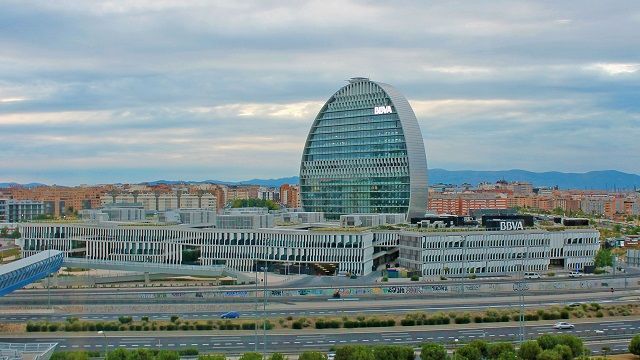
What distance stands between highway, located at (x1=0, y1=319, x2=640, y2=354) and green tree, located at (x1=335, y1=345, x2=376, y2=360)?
6.09m

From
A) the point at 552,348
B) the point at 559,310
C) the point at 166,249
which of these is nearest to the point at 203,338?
the point at 552,348

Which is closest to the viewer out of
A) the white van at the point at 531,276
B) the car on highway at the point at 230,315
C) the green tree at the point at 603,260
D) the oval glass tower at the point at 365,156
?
the car on highway at the point at 230,315

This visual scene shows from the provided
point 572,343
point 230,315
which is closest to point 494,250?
point 230,315

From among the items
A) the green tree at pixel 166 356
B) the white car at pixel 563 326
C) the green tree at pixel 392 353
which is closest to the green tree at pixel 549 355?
the green tree at pixel 392 353

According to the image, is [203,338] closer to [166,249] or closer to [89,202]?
[166,249]

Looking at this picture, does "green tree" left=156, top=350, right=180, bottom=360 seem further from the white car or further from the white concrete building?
the white concrete building

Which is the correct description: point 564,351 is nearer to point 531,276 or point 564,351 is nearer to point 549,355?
point 549,355

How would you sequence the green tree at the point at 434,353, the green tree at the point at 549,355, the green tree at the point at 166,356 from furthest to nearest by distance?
the green tree at the point at 434,353
the green tree at the point at 549,355
the green tree at the point at 166,356

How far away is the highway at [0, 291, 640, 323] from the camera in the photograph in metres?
55.4

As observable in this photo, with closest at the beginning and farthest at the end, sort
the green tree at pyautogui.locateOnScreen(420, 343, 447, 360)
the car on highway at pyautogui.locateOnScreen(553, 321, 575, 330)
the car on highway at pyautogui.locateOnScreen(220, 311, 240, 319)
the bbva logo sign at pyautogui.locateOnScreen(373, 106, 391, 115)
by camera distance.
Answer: the green tree at pyautogui.locateOnScreen(420, 343, 447, 360) → the car on highway at pyautogui.locateOnScreen(553, 321, 575, 330) → the car on highway at pyautogui.locateOnScreen(220, 311, 240, 319) → the bbva logo sign at pyautogui.locateOnScreen(373, 106, 391, 115)

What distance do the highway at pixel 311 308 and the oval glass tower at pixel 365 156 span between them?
158ft

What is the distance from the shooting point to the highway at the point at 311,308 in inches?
2183

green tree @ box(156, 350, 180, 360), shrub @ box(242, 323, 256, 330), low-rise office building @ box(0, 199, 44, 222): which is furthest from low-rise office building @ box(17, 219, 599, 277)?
low-rise office building @ box(0, 199, 44, 222)

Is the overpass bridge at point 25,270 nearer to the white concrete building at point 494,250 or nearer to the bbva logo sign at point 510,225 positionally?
the white concrete building at point 494,250
